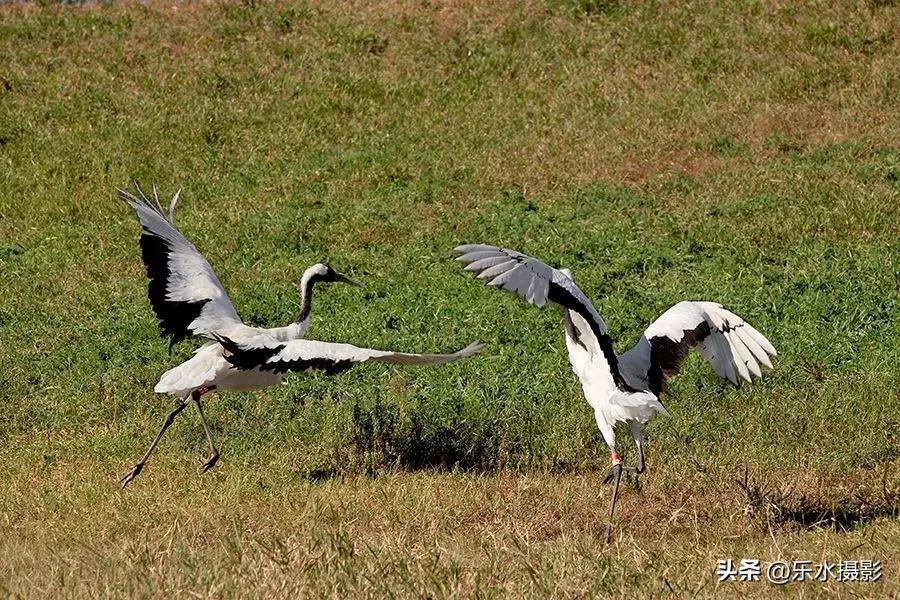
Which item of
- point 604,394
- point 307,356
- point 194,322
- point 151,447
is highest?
point 194,322

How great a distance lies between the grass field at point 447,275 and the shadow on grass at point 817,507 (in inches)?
1.0

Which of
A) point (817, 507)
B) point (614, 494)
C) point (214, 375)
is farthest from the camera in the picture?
point (214, 375)

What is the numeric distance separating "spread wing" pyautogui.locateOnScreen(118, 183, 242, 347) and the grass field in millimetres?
873

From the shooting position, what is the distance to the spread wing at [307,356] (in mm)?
7410

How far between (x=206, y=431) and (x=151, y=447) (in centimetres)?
39

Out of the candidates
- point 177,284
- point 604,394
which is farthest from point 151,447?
point 604,394

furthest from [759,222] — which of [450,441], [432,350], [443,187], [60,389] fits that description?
[60,389]

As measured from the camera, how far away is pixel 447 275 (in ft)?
40.2

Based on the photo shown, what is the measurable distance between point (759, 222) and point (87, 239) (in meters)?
7.00

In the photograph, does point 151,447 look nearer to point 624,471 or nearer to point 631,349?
point 624,471

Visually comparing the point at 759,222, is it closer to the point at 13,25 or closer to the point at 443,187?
the point at 443,187

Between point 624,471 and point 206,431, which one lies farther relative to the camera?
point 206,431

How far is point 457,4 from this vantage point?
Answer: 64.4ft

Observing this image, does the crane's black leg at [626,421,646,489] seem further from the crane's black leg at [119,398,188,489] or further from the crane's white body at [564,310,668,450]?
the crane's black leg at [119,398,188,489]
